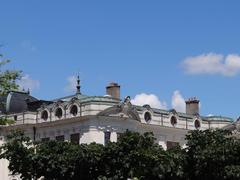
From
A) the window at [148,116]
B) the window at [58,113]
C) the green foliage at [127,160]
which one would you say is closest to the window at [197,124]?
the window at [148,116]

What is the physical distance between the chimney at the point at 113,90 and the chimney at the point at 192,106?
12.5 m

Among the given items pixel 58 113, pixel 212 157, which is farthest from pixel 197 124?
pixel 212 157

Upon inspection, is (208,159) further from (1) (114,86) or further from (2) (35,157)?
(1) (114,86)

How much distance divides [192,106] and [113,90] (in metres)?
13.2

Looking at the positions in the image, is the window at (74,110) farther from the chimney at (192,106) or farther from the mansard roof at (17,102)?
the chimney at (192,106)

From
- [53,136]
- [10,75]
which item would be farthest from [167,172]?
[53,136]

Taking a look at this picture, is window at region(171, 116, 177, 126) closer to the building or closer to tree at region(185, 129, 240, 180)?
the building

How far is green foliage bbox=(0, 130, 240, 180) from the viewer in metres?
43.0

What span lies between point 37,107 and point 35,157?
97.6 ft

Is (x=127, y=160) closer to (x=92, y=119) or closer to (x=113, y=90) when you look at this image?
(x=92, y=119)

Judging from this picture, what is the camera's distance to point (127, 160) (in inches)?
1689

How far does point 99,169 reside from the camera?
1737 inches

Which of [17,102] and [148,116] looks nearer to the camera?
[148,116]

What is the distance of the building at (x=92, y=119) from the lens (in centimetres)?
6594
